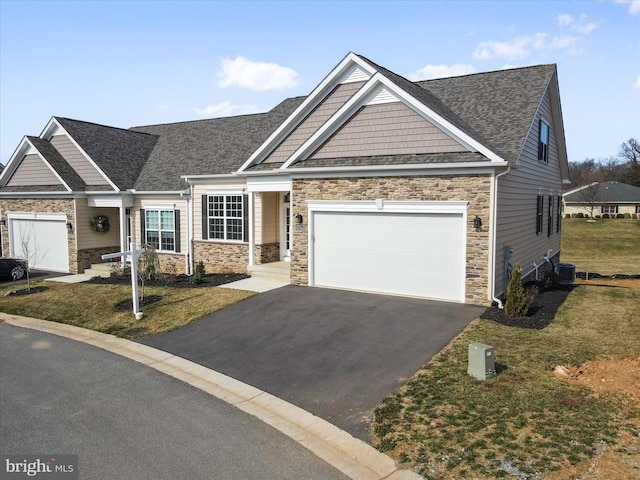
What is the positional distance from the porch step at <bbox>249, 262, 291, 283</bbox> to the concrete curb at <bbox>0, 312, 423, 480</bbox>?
6.60 m

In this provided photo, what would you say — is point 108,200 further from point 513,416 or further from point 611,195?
point 611,195

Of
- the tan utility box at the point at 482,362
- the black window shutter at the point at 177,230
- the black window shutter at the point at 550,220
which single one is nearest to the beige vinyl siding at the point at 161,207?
the black window shutter at the point at 177,230

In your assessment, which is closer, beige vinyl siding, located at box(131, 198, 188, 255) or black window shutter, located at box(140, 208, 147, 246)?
beige vinyl siding, located at box(131, 198, 188, 255)

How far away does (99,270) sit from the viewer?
22016mm

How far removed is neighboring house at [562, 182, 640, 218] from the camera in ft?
206

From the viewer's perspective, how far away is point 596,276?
2373 centimetres

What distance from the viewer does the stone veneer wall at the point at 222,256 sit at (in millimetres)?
19562

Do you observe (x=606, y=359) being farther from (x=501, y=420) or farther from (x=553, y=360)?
(x=501, y=420)

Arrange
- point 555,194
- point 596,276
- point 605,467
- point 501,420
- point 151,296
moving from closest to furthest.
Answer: point 605,467, point 501,420, point 151,296, point 555,194, point 596,276

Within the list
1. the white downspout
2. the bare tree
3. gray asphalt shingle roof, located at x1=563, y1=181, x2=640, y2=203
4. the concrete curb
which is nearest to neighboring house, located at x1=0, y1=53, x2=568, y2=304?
the white downspout

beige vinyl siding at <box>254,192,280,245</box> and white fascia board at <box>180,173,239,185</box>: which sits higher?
white fascia board at <box>180,173,239,185</box>

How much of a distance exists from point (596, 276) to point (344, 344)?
18.6 meters

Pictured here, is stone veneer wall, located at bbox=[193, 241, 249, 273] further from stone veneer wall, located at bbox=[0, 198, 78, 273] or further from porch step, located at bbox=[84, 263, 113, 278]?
stone veneer wall, located at bbox=[0, 198, 78, 273]

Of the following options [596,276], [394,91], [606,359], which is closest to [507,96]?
[394,91]
